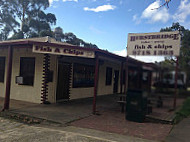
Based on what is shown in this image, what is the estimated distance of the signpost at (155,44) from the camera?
1.65 meters

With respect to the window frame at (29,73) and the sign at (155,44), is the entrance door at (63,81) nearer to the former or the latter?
the window frame at (29,73)

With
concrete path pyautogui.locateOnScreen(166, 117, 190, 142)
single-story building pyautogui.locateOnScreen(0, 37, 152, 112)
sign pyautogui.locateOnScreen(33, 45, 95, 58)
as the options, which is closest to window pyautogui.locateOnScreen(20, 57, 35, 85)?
single-story building pyautogui.locateOnScreen(0, 37, 152, 112)

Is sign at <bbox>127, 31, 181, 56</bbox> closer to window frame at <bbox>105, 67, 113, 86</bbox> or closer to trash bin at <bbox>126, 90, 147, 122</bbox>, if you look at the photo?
trash bin at <bbox>126, 90, 147, 122</bbox>

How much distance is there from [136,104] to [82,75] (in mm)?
9365

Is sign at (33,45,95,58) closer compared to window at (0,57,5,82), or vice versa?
sign at (33,45,95,58)

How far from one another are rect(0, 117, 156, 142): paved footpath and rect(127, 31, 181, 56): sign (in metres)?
3.02

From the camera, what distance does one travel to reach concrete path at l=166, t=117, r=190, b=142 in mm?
4479

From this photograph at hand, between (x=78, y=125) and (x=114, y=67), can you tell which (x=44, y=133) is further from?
(x=114, y=67)

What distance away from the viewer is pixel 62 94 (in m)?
9.63

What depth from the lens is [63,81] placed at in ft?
31.5

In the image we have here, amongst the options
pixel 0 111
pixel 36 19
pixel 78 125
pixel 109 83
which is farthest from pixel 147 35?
pixel 36 19

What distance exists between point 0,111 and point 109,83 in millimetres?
8609

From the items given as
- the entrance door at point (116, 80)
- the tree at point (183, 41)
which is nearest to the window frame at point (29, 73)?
the entrance door at point (116, 80)

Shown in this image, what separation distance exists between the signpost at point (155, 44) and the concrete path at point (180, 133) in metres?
3.40
